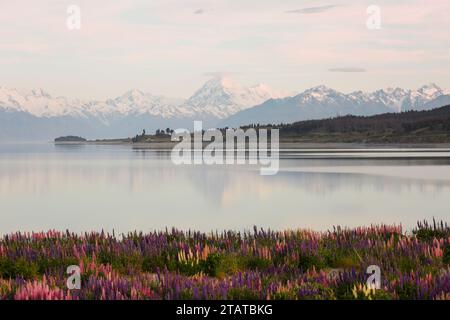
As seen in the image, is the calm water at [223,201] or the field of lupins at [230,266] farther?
the calm water at [223,201]

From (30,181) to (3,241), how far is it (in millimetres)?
47201

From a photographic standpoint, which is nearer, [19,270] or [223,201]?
[19,270]

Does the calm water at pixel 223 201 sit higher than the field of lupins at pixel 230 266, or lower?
lower

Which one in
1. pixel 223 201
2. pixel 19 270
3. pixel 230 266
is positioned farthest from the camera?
pixel 223 201

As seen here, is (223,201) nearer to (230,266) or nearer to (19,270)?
(230,266)

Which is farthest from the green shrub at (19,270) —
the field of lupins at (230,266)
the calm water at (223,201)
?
the calm water at (223,201)

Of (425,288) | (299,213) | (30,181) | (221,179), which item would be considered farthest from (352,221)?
(30,181)

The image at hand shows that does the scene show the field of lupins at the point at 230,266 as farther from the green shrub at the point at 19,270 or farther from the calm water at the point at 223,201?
the calm water at the point at 223,201

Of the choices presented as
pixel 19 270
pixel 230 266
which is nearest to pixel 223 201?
pixel 230 266

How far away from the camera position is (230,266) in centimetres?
1409

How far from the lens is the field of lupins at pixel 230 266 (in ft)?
36.1

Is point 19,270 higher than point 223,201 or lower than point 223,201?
higher

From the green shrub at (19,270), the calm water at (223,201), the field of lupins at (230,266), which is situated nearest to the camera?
the field of lupins at (230,266)
